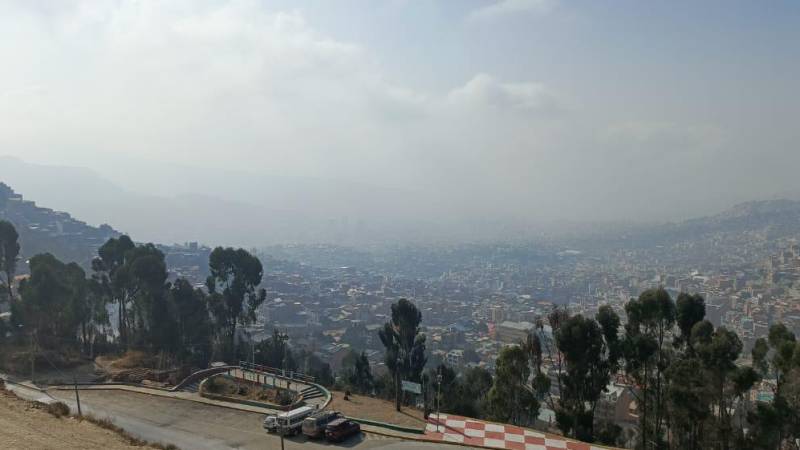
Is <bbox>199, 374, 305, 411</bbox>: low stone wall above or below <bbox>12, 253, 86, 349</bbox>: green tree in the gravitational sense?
below

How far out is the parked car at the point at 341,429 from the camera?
14.5m

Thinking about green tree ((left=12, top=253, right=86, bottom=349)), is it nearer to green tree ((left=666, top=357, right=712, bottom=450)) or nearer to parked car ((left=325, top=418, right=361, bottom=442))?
parked car ((left=325, top=418, right=361, bottom=442))

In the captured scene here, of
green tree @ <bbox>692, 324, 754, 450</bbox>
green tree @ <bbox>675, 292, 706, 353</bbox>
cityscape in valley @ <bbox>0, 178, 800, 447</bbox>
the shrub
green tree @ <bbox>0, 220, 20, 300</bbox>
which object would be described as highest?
green tree @ <bbox>0, 220, 20, 300</bbox>

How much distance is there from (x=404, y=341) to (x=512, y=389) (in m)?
5.61

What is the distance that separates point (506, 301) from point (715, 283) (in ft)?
121

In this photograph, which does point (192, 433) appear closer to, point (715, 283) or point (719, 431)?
point (719, 431)

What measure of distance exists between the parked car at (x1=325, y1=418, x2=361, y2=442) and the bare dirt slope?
4.70 metres

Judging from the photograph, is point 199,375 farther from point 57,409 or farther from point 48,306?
point 48,306

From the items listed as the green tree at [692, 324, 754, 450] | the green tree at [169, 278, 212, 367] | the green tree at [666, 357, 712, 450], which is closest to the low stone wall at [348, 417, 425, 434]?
the green tree at [666, 357, 712, 450]

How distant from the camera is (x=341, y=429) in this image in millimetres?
14719

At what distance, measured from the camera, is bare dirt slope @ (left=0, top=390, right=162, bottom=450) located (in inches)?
477

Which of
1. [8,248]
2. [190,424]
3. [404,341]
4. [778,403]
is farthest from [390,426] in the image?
[8,248]

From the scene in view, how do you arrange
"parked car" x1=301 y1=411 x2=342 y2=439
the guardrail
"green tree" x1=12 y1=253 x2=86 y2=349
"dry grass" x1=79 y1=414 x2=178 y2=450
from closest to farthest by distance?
"dry grass" x1=79 y1=414 x2=178 y2=450
"parked car" x1=301 y1=411 x2=342 y2=439
the guardrail
"green tree" x1=12 y1=253 x2=86 y2=349

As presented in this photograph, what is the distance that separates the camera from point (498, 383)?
64.0 ft
